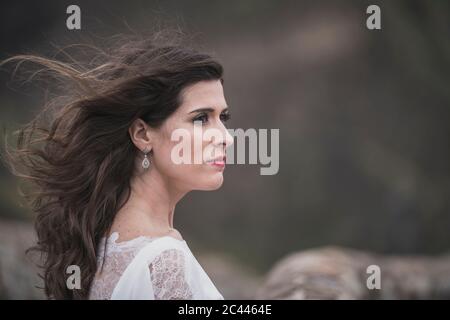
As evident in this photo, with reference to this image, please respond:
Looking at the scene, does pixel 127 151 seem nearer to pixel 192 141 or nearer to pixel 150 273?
pixel 192 141

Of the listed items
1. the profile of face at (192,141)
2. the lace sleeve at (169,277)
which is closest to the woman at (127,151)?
the profile of face at (192,141)

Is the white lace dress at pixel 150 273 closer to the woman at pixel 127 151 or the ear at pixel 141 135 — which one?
the woman at pixel 127 151

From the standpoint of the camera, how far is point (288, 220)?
857cm

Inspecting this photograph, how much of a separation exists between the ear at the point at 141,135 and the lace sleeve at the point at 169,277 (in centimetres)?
47

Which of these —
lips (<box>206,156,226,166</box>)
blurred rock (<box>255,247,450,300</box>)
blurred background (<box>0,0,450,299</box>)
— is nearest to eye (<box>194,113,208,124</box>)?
lips (<box>206,156,226,166</box>)

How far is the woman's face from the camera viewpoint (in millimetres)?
2096

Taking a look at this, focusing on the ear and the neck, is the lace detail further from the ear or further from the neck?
the ear

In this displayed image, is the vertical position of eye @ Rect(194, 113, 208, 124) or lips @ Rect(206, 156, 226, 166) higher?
eye @ Rect(194, 113, 208, 124)

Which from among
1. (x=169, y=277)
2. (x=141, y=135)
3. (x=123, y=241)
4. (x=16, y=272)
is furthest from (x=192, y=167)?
(x=16, y=272)

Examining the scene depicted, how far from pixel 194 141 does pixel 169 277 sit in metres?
0.51

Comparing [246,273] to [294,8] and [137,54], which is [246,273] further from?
[137,54]

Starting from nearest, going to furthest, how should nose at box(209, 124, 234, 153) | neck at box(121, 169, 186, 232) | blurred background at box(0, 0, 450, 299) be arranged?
neck at box(121, 169, 186, 232) → nose at box(209, 124, 234, 153) → blurred background at box(0, 0, 450, 299)

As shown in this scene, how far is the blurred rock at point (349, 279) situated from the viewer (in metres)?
3.08
